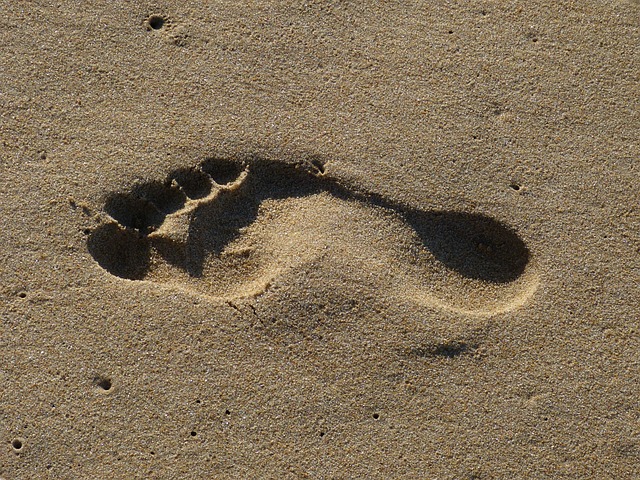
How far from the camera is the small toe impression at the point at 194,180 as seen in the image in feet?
8.25

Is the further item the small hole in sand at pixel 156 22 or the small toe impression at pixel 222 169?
the small hole in sand at pixel 156 22

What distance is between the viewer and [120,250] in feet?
8.09

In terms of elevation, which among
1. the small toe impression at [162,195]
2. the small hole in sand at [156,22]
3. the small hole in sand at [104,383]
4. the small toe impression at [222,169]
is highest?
the small hole in sand at [156,22]

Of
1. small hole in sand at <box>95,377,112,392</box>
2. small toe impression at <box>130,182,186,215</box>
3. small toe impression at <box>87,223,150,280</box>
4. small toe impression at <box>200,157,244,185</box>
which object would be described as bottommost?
small hole in sand at <box>95,377,112,392</box>

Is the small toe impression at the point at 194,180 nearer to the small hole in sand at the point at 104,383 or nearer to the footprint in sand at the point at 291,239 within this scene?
the footprint in sand at the point at 291,239

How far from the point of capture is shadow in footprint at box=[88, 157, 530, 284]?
246 centimetres

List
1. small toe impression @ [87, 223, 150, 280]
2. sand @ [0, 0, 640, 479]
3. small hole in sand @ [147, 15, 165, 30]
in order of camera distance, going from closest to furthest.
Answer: sand @ [0, 0, 640, 479] → small toe impression @ [87, 223, 150, 280] → small hole in sand @ [147, 15, 165, 30]

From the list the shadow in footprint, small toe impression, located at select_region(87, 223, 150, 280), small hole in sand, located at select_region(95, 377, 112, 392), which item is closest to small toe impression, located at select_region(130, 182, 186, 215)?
the shadow in footprint

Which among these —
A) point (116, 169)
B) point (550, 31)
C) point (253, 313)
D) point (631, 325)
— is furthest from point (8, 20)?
point (631, 325)

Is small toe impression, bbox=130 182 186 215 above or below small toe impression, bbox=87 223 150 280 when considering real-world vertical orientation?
above

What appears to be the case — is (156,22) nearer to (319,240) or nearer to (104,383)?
(319,240)

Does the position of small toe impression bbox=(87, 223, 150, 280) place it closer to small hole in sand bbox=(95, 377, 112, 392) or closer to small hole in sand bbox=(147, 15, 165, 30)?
small hole in sand bbox=(95, 377, 112, 392)

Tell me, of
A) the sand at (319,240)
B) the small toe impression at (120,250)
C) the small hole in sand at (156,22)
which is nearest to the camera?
the sand at (319,240)

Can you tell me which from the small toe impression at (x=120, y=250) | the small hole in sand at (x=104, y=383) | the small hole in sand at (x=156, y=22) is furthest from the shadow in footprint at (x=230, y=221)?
the small hole in sand at (x=156, y=22)
